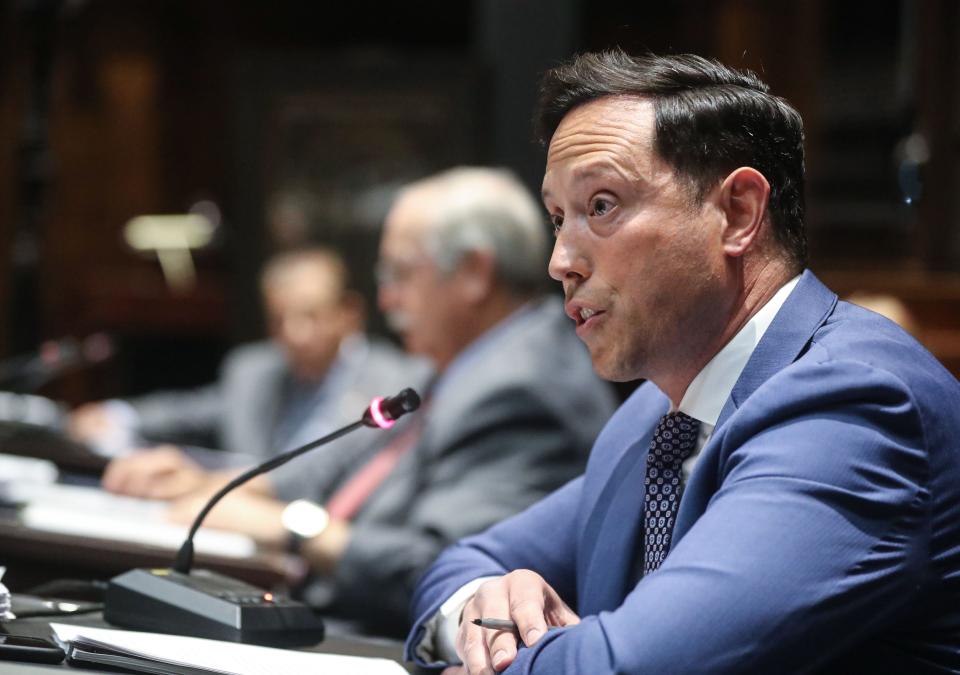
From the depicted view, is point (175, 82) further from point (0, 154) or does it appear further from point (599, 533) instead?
point (599, 533)

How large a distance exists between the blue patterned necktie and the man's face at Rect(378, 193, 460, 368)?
54.0 inches

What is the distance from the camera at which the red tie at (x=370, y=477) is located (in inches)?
112

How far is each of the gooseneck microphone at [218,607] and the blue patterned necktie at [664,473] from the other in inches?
10.4

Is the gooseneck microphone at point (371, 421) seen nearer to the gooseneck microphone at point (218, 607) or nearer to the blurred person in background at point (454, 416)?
the gooseneck microphone at point (218, 607)

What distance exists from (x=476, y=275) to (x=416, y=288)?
0.49 feet

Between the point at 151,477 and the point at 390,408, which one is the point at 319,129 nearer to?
the point at 151,477

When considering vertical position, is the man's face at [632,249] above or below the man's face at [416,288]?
below

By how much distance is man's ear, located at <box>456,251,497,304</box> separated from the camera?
8.88ft

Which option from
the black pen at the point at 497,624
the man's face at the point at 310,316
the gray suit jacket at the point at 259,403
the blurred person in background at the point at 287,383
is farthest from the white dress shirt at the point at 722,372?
the man's face at the point at 310,316

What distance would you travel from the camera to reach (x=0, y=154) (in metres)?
6.34

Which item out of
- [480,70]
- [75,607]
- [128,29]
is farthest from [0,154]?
[75,607]

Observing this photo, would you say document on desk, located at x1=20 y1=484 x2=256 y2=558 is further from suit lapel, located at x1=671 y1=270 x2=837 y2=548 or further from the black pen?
suit lapel, located at x1=671 y1=270 x2=837 y2=548

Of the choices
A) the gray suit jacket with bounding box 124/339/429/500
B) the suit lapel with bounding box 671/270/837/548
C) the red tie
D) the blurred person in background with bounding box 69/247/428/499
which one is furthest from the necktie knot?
the gray suit jacket with bounding box 124/339/429/500

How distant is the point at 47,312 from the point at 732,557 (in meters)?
6.55
